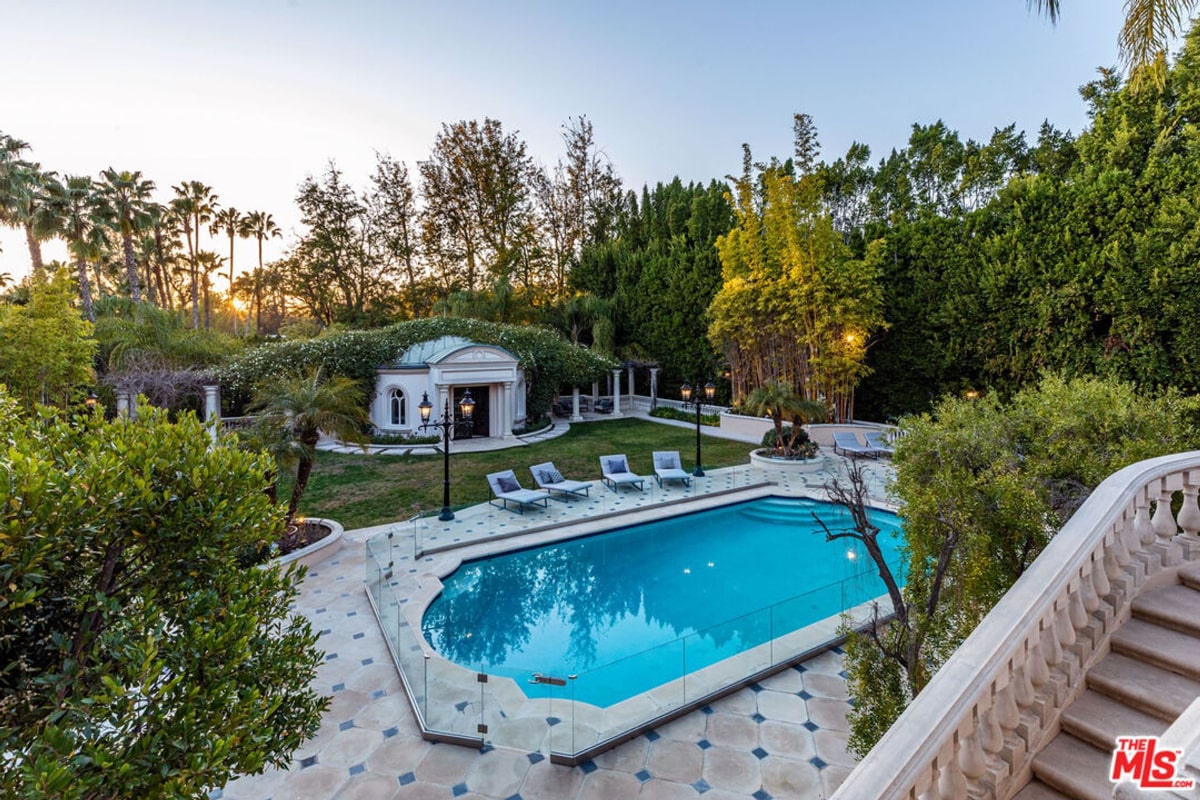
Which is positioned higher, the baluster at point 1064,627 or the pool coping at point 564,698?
the baluster at point 1064,627

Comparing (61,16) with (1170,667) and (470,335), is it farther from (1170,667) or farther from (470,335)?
(1170,667)

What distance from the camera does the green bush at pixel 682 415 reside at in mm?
24861

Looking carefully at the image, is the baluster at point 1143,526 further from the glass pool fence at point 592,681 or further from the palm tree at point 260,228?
the palm tree at point 260,228

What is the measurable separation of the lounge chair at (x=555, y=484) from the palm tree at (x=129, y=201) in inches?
877

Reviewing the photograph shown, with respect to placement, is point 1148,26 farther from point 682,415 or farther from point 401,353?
point 401,353

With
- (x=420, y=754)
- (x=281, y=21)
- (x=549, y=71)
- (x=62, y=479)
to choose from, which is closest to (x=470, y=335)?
(x=549, y=71)

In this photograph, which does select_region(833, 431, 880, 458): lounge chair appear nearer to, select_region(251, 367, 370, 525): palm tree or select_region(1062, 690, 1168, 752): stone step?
select_region(251, 367, 370, 525): palm tree

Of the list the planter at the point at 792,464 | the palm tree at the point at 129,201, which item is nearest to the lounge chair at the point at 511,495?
the planter at the point at 792,464

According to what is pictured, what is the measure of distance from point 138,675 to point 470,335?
22.0m

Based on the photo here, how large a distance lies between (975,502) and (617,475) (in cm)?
1039

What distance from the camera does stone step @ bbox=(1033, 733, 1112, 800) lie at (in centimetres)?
260

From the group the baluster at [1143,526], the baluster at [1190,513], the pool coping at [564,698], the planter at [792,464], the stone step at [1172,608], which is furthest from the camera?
the planter at [792,464]

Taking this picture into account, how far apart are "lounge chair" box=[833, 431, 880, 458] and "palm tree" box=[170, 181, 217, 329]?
113 ft

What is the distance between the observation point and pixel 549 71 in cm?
1744
